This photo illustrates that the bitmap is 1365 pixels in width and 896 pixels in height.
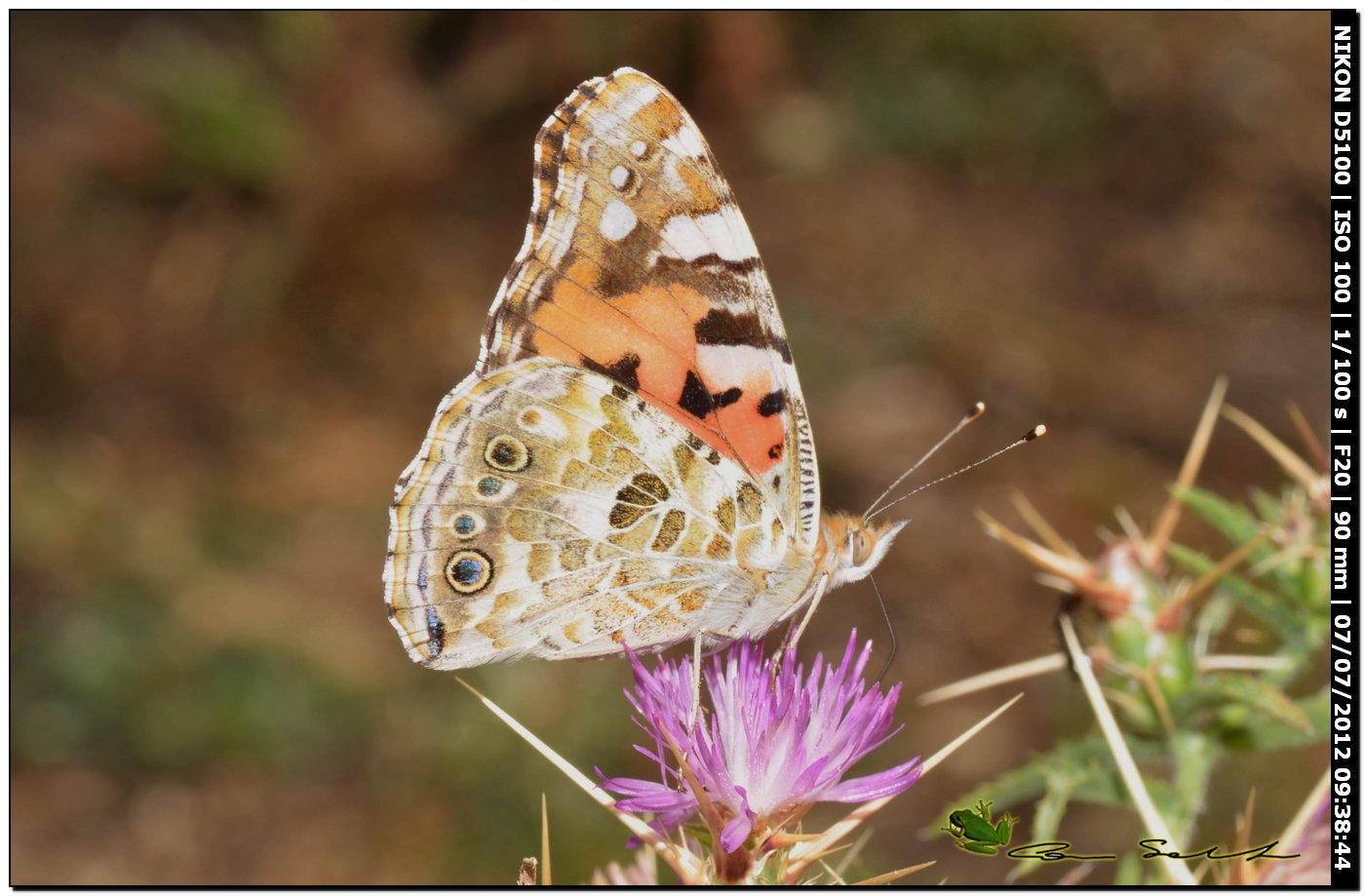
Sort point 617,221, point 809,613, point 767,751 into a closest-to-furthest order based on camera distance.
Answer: point 767,751 → point 809,613 → point 617,221

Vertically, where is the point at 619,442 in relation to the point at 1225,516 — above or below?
above

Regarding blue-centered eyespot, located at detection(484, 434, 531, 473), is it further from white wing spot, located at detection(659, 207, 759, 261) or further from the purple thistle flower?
the purple thistle flower

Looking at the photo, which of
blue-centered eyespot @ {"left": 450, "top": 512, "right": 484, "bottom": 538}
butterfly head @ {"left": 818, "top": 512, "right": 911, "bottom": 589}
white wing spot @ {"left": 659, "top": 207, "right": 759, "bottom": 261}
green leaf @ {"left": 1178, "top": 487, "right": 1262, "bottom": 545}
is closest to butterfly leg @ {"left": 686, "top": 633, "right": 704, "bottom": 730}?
butterfly head @ {"left": 818, "top": 512, "right": 911, "bottom": 589}

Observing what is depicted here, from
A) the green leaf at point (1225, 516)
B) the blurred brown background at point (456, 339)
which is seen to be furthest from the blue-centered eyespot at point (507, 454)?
the blurred brown background at point (456, 339)

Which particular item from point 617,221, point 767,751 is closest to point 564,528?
point 617,221

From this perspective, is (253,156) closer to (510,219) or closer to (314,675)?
(510,219)

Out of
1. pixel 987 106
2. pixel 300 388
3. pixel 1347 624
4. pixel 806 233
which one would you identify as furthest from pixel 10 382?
pixel 1347 624

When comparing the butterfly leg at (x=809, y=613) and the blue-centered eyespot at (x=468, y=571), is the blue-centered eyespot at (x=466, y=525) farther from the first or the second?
the butterfly leg at (x=809, y=613)

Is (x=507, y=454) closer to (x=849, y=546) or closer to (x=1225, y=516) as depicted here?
(x=849, y=546)
